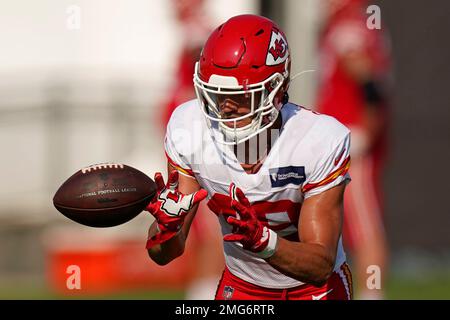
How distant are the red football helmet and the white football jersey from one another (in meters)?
0.12

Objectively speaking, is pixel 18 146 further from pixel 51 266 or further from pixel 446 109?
pixel 446 109

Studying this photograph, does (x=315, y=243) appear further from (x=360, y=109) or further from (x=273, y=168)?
(x=360, y=109)

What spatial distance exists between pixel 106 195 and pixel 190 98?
11.7ft

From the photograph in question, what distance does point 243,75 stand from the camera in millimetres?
4645

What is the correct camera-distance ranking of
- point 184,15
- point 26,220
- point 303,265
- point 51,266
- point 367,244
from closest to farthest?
point 303,265 → point 367,244 → point 184,15 → point 51,266 → point 26,220

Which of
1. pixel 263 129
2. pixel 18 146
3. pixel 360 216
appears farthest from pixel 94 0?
pixel 263 129

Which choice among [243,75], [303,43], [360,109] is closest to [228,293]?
[243,75]

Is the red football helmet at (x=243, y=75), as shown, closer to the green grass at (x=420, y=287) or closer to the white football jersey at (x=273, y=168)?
the white football jersey at (x=273, y=168)

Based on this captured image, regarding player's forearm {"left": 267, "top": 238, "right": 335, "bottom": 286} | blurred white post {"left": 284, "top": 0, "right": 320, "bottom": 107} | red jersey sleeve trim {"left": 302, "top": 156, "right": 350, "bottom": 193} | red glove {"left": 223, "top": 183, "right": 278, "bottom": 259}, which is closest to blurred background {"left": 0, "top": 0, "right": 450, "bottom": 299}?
blurred white post {"left": 284, "top": 0, "right": 320, "bottom": 107}

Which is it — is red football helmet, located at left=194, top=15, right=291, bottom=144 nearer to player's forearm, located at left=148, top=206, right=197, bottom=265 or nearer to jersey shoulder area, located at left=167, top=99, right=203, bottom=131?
jersey shoulder area, located at left=167, top=99, right=203, bottom=131

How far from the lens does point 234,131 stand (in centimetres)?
465

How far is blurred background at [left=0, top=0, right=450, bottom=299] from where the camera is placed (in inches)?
421

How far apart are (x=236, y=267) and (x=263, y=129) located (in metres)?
0.70
